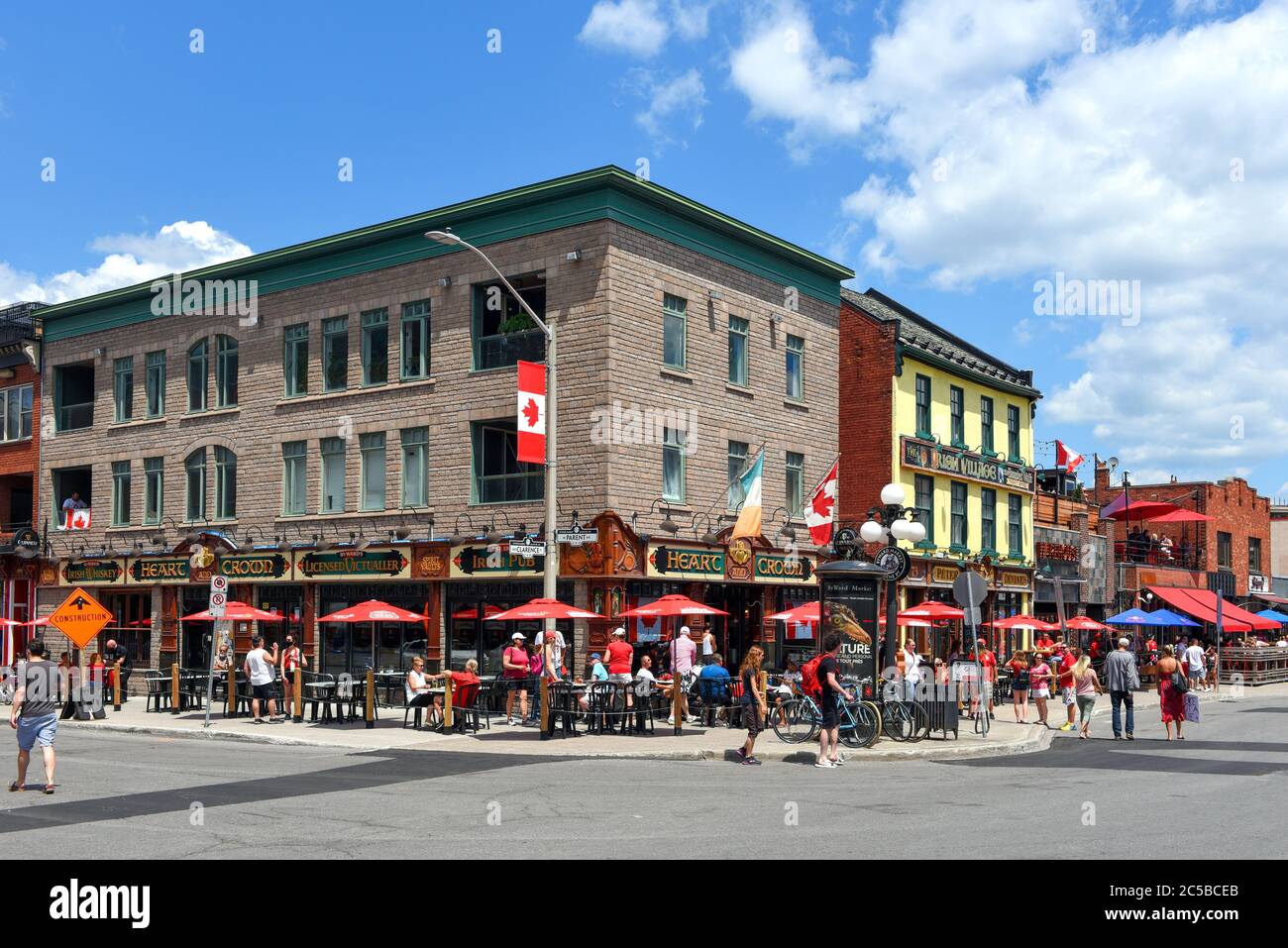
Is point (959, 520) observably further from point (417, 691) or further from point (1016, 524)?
point (417, 691)

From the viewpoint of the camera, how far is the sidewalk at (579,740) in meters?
20.4

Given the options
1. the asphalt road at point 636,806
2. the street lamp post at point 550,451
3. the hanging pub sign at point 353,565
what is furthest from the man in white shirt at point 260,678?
the street lamp post at point 550,451

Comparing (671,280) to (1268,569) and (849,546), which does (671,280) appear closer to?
(849,546)

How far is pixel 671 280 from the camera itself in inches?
1208

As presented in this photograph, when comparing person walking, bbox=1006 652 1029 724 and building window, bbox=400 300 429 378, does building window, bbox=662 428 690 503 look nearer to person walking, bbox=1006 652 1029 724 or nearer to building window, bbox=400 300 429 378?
building window, bbox=400 300 429 378

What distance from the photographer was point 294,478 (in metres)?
34.8

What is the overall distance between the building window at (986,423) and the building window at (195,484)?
24254 millimetres

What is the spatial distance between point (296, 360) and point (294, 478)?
3.19 meters

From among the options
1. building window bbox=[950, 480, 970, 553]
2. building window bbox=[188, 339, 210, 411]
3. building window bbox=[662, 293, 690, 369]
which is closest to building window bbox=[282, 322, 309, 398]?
building window bbox=[188, 339, 210, 411]

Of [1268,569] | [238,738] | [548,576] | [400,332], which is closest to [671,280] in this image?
[400,332]

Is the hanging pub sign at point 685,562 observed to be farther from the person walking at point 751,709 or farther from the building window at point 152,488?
the building window at point 152,488

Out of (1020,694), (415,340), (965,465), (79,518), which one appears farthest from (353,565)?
(965,465)

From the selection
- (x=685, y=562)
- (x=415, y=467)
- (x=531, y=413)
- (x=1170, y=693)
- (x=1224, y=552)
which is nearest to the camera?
(x=1170, y=693)
